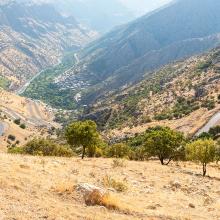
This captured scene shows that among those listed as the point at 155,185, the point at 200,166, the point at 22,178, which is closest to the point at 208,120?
the point at 200,166

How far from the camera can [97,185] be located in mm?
36406

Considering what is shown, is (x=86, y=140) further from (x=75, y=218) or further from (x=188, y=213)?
(x=75, y=218)

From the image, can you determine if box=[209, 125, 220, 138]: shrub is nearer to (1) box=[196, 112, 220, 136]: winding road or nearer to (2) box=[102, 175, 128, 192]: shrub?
(1) box=[196, 112, 220, 136]: winding road

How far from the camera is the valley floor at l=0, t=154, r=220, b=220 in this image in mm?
26219

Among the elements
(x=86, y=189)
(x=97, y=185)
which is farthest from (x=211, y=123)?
(x=86, y=189)

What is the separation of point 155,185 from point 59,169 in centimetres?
934

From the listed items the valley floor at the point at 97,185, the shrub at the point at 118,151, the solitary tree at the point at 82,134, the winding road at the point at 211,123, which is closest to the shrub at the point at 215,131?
the winding road at the point at 211,123

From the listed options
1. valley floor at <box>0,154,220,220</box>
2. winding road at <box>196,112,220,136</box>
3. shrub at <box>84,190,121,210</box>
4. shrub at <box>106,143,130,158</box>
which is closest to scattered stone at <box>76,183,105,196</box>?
valley floor at <box>0,154,220,220</box>

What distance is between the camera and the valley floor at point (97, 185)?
2622 centimetres

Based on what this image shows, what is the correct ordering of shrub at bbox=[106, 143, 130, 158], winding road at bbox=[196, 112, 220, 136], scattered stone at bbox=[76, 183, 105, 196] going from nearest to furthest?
1. scattered stone at bbox=[76, 183, 105, 196]
2. shrub at bbox=[106, 143, 130, 158]
3. winding road at bbox=[196, 112, 220, 136]

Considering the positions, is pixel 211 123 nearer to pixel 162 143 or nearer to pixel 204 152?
pixel 162 143

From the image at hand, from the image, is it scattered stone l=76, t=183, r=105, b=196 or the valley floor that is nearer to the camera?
the valley floor

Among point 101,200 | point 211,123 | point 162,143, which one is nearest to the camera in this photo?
point 101,200

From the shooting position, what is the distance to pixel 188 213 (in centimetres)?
3108
